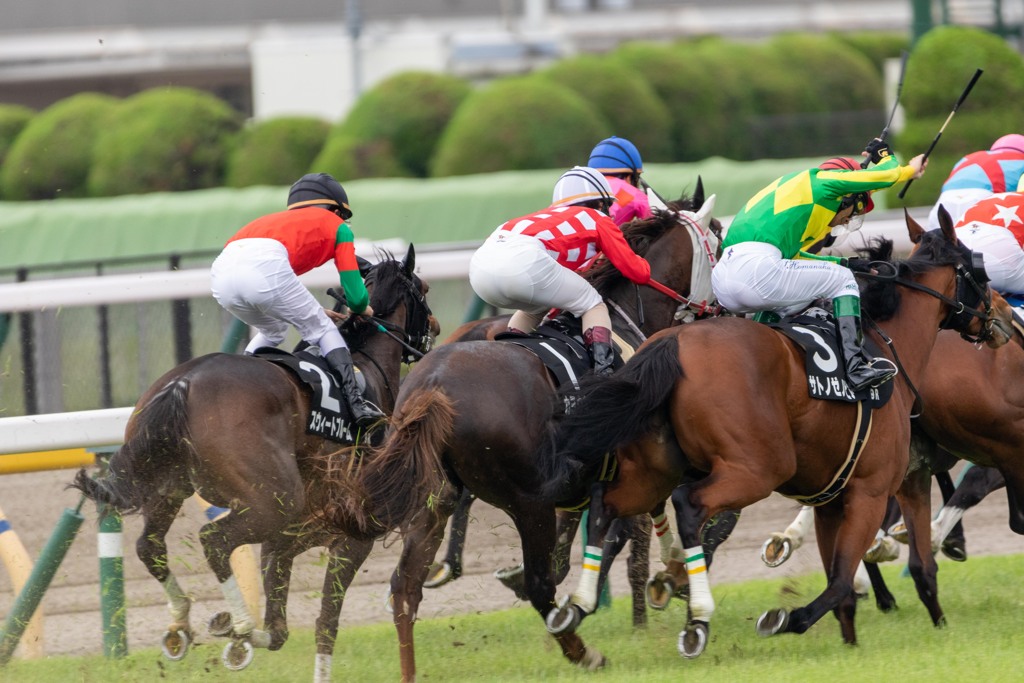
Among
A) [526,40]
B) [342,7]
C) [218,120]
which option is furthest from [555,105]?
[342,7]

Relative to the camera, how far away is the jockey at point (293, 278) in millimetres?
6262

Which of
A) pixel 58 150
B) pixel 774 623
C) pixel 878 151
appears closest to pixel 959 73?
pixel 878 151

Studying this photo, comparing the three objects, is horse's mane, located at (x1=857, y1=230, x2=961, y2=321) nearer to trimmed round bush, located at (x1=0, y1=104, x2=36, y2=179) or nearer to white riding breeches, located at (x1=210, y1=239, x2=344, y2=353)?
white riding breeches, located at (x1=210, y1=239, x2=344, y2=353)

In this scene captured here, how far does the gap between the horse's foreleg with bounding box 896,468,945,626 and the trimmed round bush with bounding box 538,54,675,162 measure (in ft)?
41.4

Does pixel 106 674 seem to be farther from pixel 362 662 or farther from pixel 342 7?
pixel 342 7

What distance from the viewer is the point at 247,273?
623cm

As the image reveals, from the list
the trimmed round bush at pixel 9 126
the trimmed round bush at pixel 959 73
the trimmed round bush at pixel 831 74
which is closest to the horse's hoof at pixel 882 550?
the trimmed round bush at pixel 959 73

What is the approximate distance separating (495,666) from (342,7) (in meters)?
27.0

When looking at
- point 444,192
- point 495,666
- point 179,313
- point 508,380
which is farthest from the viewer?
point 444,192

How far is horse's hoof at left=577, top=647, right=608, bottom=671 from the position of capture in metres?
5.69

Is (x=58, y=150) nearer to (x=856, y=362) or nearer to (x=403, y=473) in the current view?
(x=403, y=473)

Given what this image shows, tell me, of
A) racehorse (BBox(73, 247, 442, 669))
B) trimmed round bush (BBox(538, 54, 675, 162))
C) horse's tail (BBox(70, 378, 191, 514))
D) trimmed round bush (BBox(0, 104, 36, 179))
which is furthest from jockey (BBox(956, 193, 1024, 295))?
trimmed round bush (BBox(0, 104, 36, 179))

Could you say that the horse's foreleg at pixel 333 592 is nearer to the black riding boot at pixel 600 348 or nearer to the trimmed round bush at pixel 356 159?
the black riding boot at pixel 600 348

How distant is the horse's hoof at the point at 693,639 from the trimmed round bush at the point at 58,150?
16.5 meters
